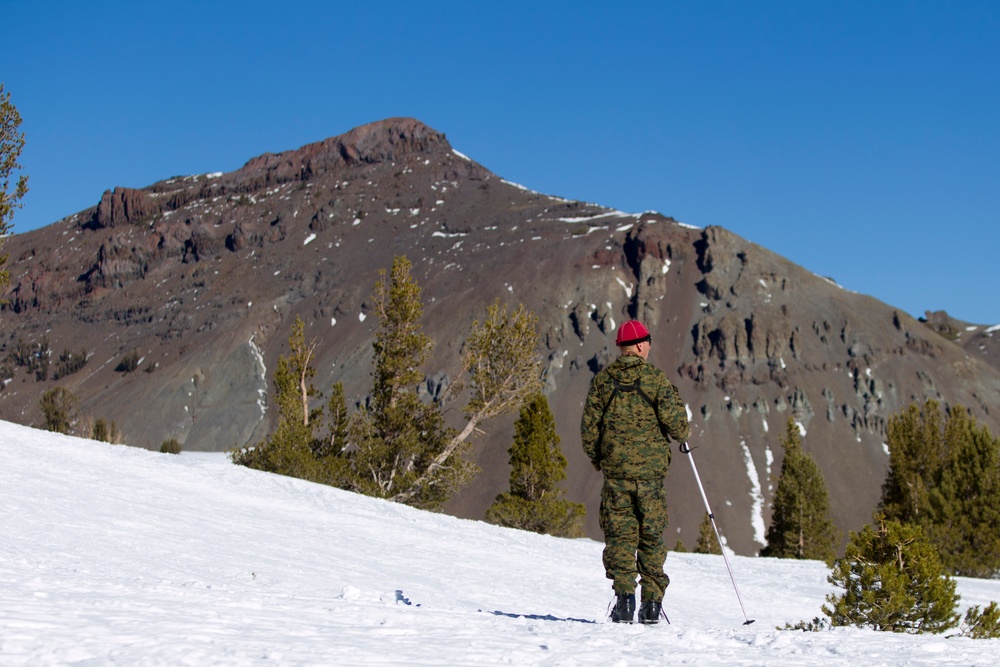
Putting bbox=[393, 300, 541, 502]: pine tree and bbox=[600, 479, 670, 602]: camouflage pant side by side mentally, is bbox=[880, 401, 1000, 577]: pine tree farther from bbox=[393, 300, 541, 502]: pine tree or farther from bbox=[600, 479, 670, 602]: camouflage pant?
bbox=[600, 479, 670, 602]: camouflage pant

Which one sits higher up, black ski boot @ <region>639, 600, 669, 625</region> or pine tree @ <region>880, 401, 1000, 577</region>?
pine tree @ <region>880, 401, 1000, 577</region>

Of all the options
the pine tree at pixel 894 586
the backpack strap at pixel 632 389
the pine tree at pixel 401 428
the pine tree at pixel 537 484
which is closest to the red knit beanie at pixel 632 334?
the backpack strap at pixel 632 389

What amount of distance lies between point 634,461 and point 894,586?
397cm

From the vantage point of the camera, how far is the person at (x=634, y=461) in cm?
716

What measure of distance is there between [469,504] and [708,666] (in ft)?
403

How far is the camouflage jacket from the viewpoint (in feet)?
23.8

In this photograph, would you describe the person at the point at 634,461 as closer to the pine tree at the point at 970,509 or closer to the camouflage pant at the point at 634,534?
the camouflage pant at the point at 634,534

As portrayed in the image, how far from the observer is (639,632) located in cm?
612

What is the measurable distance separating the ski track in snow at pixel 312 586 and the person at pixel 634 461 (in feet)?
1.67

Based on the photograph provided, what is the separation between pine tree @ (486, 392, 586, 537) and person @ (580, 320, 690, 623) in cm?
2958

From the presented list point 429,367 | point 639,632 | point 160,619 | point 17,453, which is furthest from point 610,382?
point 429,367

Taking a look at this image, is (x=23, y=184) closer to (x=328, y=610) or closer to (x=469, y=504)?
(x=328, y=610)

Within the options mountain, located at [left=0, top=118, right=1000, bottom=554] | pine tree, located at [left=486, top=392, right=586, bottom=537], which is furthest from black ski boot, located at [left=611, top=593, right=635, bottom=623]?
mountain, located at [left=0, top=118, right=1000, bottom=554]

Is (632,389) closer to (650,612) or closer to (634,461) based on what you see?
(634,461)
